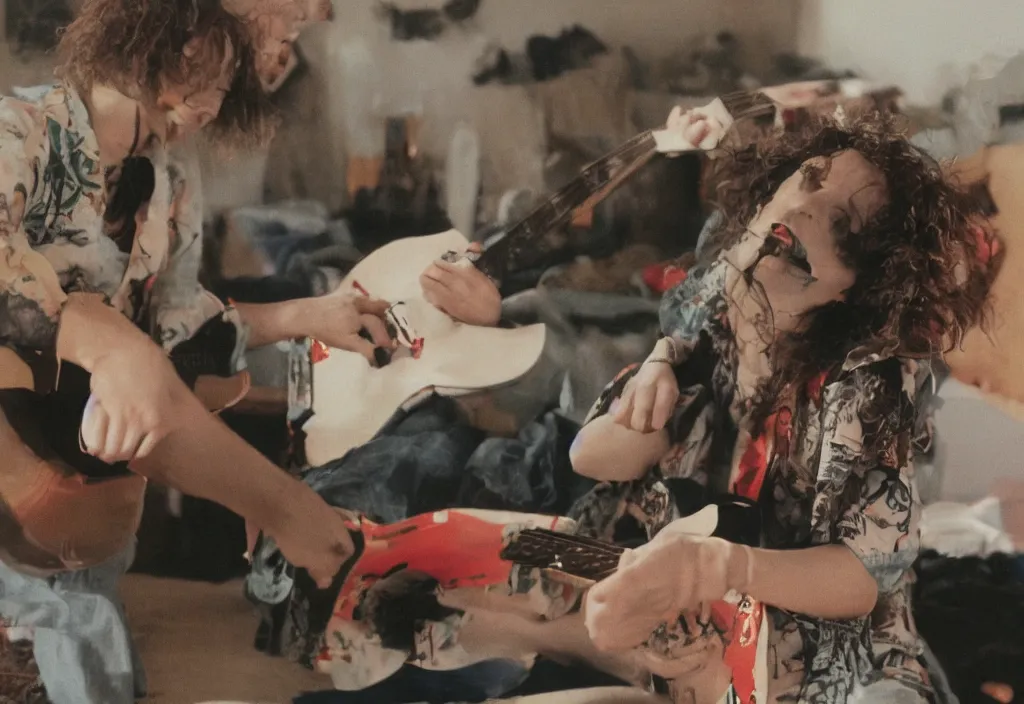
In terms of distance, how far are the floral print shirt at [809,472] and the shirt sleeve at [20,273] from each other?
68 centimetres

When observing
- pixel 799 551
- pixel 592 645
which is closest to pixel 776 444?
pixel 799 551

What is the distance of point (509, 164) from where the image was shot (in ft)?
4.22

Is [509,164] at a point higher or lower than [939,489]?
higher

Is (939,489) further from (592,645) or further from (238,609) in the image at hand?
(238,609)

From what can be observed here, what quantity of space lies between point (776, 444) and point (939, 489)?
0.71ft

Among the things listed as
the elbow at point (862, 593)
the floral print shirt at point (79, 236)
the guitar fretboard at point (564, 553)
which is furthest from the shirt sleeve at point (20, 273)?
the elbow at point (862, 593)

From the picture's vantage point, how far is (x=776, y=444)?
127cm

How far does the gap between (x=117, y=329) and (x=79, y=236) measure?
0.40 ft

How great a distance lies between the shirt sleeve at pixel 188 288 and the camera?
4.21 ft

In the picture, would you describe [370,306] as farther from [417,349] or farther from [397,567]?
[397,567]

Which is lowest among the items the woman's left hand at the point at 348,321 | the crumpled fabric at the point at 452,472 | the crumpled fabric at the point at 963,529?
the crumpled fabric at the point at 963,529

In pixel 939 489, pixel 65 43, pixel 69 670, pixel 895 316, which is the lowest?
pixel 69 670

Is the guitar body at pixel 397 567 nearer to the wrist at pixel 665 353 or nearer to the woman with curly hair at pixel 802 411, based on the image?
the woman with curly hair at pixel 802 411

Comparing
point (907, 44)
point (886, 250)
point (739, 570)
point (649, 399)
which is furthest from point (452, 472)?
point (907, 44)
